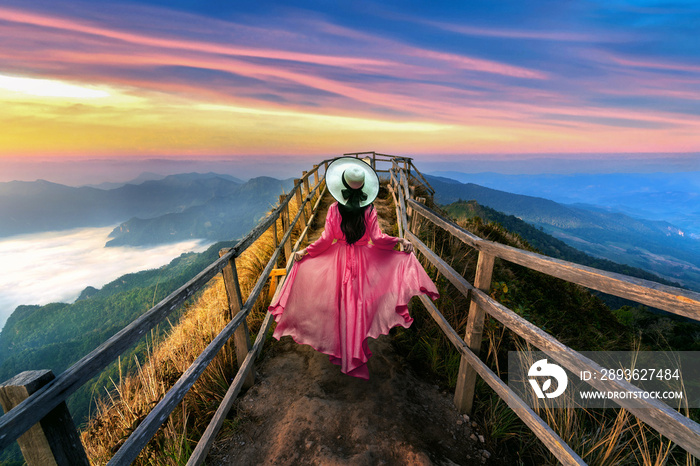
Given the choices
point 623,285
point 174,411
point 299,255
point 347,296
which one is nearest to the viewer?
point 623,285

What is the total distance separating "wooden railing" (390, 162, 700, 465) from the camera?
1264 millimetres

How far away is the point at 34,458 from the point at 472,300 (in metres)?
2.67

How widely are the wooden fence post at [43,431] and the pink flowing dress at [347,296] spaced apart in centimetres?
191

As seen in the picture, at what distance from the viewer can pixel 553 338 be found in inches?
73.4

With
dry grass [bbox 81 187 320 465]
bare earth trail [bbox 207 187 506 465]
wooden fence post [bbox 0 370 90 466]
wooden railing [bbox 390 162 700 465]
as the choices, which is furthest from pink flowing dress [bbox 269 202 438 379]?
wooden fence post [bbox 0 370 90 466]

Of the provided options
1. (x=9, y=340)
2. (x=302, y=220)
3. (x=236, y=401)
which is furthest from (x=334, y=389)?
(x=9, y=340)

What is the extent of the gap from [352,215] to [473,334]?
1550 millimetres

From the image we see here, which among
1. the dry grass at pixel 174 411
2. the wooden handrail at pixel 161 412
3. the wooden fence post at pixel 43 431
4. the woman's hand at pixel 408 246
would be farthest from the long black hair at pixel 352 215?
the wooden fence post at pixel 43 431

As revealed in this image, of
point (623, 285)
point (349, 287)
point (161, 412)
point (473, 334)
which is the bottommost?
point (161, 412)

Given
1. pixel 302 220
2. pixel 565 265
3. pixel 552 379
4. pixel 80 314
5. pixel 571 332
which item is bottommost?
pixel 80 314

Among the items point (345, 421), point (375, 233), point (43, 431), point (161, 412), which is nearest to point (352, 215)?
point (375, 233)

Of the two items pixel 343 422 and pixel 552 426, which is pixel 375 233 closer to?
pixel 343 422

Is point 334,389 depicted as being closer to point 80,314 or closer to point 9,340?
point 80,314

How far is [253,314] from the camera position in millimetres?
4488
